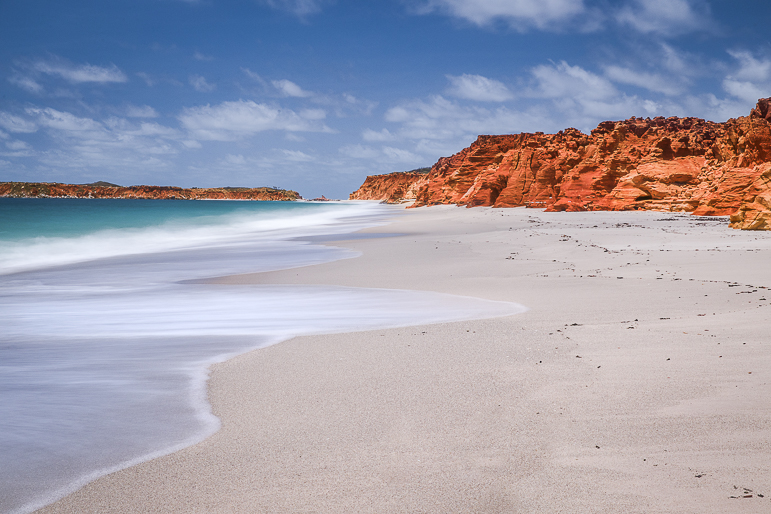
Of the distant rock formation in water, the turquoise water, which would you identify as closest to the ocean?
the distant rock formation in water

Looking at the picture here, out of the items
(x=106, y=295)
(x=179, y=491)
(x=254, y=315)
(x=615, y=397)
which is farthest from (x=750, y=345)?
(x=106, y=295)

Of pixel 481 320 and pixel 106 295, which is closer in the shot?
pixel 481 320

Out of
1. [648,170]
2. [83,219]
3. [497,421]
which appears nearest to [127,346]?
[497,421]

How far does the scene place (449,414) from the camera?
11.4 ft

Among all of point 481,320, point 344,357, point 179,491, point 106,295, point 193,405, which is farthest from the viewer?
point 106,295

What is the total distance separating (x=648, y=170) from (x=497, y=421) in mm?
35658

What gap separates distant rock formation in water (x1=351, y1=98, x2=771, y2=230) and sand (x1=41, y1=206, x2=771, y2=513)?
14.1m

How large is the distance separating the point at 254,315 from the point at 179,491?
475 cm

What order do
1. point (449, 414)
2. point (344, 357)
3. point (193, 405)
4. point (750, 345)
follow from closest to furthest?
1. point (449, 414)
2. point (193, 405)
3. point (750, 345)
4. point (344, 357)

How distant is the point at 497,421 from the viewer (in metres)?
3.31

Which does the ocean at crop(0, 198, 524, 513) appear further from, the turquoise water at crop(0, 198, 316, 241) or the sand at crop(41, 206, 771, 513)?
the turquoise water at crop(0, 198, 316, 241)

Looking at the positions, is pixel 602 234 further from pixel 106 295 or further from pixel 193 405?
pixel 193 405

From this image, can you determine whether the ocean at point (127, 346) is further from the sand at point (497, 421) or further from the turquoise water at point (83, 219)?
the turquoise water at point (83, 219)

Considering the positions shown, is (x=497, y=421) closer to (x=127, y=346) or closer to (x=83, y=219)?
(x=127, y=346)
